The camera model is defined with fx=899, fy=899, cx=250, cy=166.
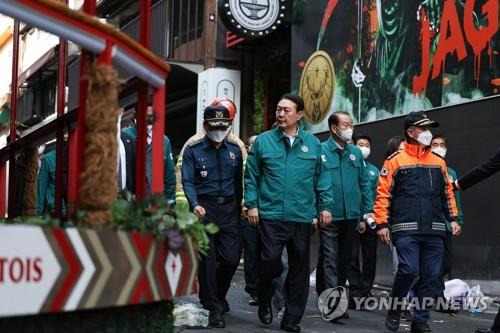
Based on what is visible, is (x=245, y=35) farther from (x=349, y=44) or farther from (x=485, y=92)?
(x=485, y=92)

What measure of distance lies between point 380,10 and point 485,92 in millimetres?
3436

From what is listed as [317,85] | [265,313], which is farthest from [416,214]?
[317,85]

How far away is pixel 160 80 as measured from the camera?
375 cm

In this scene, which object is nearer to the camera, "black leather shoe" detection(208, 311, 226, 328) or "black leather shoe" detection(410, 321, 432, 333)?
"black leather shoe" detection(410, 321, 432, 333)

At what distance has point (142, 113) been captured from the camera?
3.73 metres

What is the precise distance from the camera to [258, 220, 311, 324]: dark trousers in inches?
291

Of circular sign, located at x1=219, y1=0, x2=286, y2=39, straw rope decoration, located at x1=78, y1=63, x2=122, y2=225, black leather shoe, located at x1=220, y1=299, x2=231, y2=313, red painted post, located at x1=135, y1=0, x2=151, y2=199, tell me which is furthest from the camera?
circular sign, located at x1=219, y1=0, x2=286, y2=39

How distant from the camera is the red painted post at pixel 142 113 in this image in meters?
3.74

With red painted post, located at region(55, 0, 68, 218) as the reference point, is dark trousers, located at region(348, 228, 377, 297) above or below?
below

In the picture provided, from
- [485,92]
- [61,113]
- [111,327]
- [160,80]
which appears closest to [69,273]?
[111,327]

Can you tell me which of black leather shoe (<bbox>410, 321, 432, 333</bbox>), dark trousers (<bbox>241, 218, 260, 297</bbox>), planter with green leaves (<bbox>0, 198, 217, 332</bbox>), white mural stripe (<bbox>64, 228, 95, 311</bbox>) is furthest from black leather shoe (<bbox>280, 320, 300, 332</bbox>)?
white mural stripe (<bbox>64, 228, 95, 311</bbox>)

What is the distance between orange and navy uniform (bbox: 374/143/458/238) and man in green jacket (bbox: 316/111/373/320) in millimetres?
1036

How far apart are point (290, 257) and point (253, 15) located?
426 inches

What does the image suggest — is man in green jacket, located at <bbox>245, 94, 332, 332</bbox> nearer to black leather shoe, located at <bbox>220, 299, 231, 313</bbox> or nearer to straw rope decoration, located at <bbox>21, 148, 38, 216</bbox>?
black leather shoe, located at <bbox>220, 299, 231, 313</bbox>
